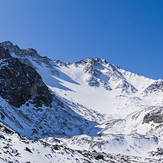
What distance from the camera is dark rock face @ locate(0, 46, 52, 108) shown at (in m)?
55.9

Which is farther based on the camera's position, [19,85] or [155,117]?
[19,85]

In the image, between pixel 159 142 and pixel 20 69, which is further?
pixel 20 69

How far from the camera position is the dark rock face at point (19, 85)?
184ft

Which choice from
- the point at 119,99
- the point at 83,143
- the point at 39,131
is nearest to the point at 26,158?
the point at 83,143


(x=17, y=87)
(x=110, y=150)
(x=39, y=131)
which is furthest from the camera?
(x=17, y=87)

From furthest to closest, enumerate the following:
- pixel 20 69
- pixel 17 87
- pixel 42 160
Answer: pixel 20 69 < pixel 17 87 < pixel 42 160

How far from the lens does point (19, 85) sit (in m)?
63.1

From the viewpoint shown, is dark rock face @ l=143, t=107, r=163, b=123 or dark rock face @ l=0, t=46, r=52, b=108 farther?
dark rock face @ l=0, t=46, r=52, b=108

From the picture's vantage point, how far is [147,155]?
116 ft

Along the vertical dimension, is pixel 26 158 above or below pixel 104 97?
below

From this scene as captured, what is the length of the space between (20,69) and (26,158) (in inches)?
2500

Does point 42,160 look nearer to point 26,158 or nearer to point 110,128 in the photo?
point 26,158

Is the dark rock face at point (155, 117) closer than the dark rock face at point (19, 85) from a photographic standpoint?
Yes

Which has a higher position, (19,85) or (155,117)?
(155,117)
